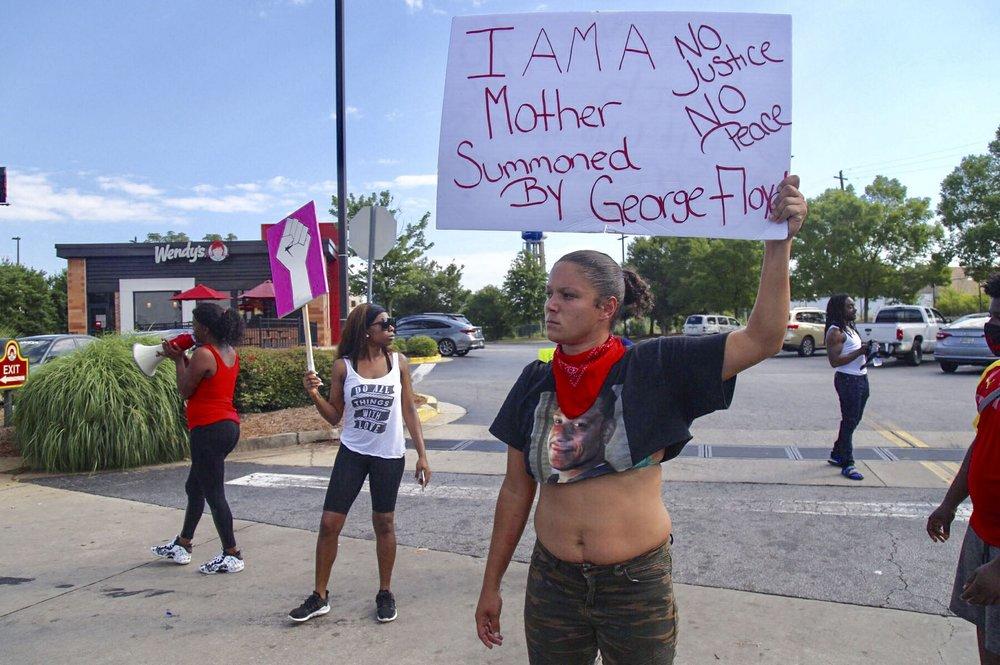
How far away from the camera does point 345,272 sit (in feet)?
35.9

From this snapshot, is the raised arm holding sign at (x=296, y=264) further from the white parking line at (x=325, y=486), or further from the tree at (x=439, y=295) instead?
the tree at (x=439, y=295)

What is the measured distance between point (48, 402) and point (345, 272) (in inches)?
168

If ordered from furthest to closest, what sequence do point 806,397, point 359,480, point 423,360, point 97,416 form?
1. point 423,360
2. point 806,397
3. point 97,416
4. point 359,480

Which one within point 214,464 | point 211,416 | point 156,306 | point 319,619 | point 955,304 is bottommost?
point 319,619

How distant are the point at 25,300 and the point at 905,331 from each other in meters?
41.0

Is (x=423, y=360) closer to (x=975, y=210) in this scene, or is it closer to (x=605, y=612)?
(x=605, y=612)

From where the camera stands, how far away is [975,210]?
29.2 meters

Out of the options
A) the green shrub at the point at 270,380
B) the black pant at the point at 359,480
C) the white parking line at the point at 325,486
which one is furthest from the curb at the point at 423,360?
the black pant at the point at 359,480

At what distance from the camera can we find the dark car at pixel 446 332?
25.4m

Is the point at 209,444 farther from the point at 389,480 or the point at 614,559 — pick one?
the point at 614,559

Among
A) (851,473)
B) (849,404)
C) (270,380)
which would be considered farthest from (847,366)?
(270,380)

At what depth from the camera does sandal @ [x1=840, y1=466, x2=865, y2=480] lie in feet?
22.6

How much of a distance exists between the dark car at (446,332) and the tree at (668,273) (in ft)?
69.2

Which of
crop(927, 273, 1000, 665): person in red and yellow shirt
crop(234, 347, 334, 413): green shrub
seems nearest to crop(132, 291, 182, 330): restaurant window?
crop(234, 347, 334, 413): green shrub
